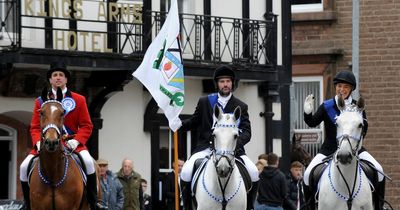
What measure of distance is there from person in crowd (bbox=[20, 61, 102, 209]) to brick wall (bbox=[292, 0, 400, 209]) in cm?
2097

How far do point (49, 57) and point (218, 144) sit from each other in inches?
470

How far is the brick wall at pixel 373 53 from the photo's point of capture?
41844 mm

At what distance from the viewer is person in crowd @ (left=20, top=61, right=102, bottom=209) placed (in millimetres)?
21078

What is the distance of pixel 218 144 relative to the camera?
67.2 feet

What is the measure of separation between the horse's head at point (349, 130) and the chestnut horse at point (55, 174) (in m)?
3.52

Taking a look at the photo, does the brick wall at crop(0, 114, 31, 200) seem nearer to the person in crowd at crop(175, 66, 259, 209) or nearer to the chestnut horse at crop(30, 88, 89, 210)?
the person in crowd at crop(175, 66, 259, 209)

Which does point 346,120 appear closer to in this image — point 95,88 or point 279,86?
point 95,88

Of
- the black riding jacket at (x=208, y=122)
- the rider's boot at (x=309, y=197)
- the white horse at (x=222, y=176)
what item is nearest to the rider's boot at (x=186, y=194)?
the white horse at (x=222, y=176)

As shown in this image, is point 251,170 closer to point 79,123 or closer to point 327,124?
point 327,124

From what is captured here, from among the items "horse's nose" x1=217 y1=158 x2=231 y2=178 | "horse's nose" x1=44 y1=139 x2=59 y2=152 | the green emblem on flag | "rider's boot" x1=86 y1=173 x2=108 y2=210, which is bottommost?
"rider's boot" x1=86 y1=173 x2=108 y2=210

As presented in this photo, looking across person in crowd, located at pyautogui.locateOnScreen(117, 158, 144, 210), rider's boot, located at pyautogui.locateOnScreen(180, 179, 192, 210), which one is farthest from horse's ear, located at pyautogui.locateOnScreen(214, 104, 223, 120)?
person in crowd, located at pyautogui.locateOnScreen(117, 158, 144, 210)

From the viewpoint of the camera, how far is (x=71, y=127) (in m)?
21.6

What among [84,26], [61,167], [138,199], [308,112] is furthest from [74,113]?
[84,26]

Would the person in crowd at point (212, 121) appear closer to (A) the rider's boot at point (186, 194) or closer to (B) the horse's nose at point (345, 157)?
(A) the rider's boot at point (186, 194)
